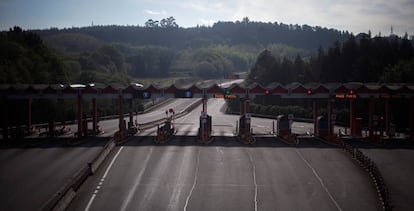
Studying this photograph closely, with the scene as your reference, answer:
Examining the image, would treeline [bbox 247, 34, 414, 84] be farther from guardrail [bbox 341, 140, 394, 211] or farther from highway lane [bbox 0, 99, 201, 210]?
highway lane [bbox 0, 99, 201, 210]

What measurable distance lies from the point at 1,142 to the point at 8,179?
17766 mm

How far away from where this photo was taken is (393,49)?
4237 inches

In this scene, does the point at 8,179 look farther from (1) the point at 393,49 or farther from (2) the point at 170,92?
(1) the point at 393,49

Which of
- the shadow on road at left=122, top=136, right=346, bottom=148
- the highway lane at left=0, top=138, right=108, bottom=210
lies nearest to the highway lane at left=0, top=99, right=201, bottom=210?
the highway lane at left=0, top=138, right=108, bottom=210

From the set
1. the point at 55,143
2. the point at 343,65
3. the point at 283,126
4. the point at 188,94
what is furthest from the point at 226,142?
the point at 343,65

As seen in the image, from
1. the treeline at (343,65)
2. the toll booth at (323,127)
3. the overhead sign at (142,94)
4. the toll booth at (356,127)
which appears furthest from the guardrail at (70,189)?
the treeline at (343,65)

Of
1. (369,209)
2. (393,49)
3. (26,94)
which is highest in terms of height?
(393,49)

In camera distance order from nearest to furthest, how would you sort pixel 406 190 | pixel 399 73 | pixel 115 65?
1. pixel 406 190
2. pixel 399 73
3. pixel 115 65

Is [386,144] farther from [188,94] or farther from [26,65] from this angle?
[26,65]

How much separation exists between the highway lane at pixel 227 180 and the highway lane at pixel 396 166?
139cm

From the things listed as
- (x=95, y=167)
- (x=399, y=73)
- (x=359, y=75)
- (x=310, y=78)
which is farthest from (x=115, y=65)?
(x=95, y=167)

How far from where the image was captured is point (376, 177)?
2961 centimetres

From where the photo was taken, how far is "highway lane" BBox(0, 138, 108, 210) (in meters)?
25.3

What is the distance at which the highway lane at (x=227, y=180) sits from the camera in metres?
25.7
